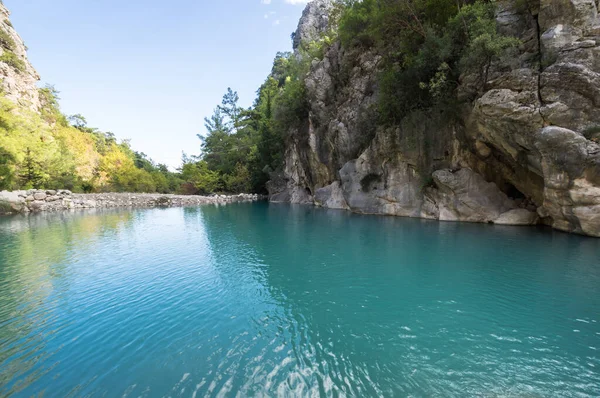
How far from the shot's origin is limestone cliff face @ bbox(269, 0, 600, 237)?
12789 mm

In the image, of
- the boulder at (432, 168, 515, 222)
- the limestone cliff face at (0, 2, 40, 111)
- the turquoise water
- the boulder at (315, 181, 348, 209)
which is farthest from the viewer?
the limestone cliff face at (0, 2, 40, 111)

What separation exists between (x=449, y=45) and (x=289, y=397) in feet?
67.9

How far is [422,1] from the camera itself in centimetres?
2009

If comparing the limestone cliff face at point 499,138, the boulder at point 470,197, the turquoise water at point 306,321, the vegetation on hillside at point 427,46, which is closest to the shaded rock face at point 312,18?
the limestone cliff face at point 499,138

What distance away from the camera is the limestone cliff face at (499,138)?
42.0 feet

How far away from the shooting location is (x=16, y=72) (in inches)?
1485

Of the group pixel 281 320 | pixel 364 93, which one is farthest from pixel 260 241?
pixel 364 93

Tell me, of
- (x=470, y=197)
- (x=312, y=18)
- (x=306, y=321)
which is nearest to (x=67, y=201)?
(x=306, y=321)

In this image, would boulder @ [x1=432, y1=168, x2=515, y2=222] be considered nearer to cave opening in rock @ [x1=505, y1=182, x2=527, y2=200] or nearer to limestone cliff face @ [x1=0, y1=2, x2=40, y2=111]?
cave opening in rock @ [x1=505, y1=182, x2=527, y2=200]

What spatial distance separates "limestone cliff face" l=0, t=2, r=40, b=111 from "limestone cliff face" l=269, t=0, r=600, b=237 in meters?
38.3

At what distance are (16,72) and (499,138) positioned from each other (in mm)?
56657

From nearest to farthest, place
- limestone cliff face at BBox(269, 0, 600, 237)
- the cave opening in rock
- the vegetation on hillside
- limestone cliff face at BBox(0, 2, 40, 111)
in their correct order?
limestone cliff face at BBox(269, 0, 600, 237), the vegetation on hillside, the cave opening in rock, limestone cliff face at BBox(0, 2, 40, 111)

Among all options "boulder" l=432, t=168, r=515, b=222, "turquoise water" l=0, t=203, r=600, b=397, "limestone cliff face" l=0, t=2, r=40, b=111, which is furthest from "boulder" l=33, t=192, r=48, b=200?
"boulder" l=432, t=168, r=515, b=222

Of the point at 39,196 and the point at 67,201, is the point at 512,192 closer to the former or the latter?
the point at 67,201
